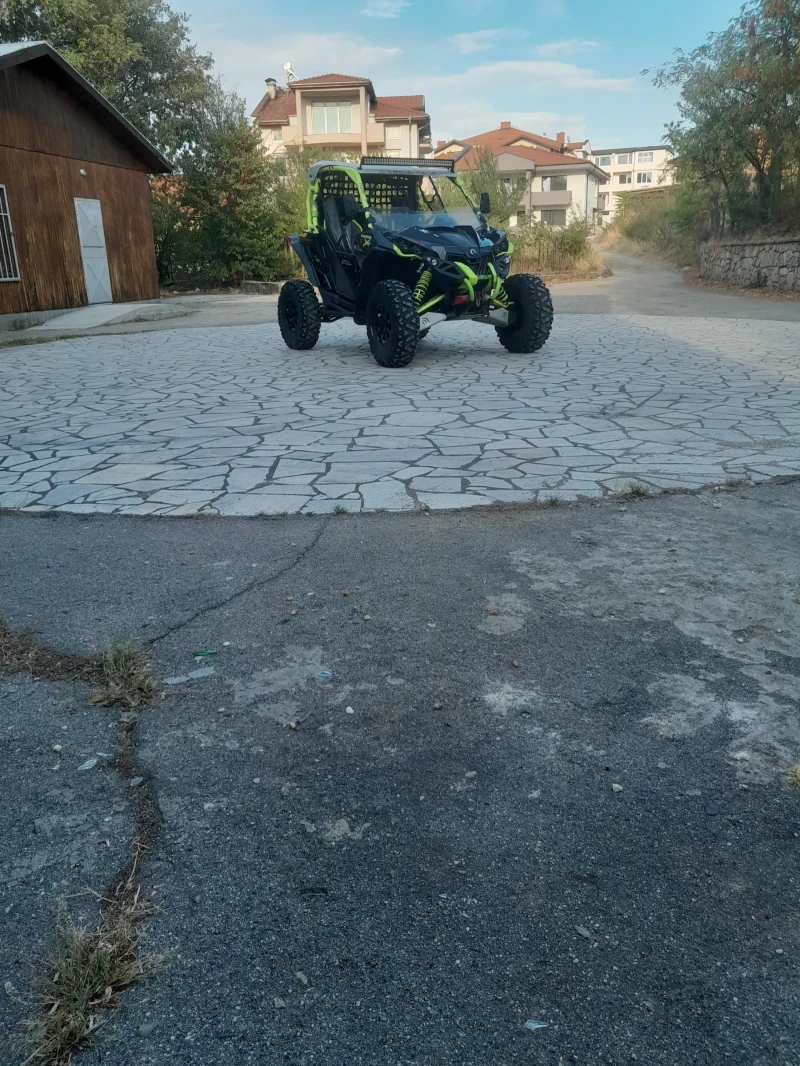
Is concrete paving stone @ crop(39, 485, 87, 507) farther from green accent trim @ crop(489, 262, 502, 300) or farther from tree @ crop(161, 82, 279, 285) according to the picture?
tree @ crop(161, 82, 279, 285)

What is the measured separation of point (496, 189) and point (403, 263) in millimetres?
19046

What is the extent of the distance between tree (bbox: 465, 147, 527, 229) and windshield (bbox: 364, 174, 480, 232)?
15755 millimetres

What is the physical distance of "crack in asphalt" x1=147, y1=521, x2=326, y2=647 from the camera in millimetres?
3221

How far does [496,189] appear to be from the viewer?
26.3 meters

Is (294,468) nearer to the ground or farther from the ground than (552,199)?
nearer to the ground

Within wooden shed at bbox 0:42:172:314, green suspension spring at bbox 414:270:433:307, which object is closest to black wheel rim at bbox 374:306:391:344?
green suspension spring at bbox 414:270:433:307

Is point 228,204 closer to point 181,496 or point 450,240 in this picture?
point 450,240

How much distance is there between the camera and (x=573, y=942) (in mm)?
1777

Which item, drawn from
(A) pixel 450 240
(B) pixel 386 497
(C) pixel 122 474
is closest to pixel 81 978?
(B) pixel 386 497

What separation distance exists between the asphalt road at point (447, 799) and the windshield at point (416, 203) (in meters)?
6.78

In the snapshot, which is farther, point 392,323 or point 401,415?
point 392,323

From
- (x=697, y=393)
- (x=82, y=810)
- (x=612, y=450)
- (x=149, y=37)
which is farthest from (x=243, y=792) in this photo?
(x=149, y=37)

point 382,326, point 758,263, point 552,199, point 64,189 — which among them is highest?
point 552,199

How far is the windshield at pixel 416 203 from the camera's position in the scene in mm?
9703
